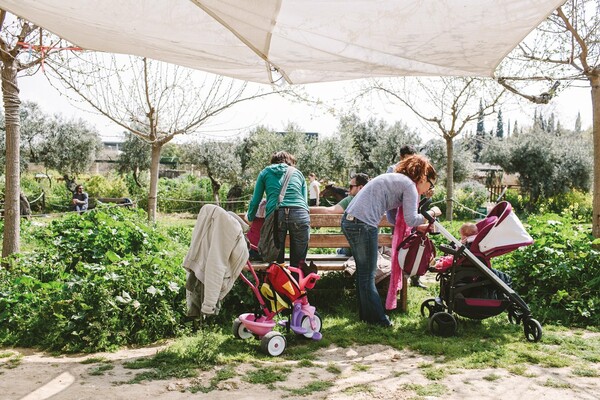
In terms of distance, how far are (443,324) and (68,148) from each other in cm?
2552

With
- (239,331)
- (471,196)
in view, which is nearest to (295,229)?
(239,331)

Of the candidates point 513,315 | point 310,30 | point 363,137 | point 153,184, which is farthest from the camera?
point 363,137

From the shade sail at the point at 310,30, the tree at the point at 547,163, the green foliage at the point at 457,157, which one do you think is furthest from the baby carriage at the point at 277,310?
the green foliage at the point at 457,157

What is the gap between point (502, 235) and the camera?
446 centimetres

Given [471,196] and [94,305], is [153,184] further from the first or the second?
[471,196]

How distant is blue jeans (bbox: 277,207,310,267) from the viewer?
480cm

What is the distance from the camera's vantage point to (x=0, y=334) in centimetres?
432

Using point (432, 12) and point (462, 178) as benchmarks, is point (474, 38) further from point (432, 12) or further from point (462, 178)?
point (462, 178)

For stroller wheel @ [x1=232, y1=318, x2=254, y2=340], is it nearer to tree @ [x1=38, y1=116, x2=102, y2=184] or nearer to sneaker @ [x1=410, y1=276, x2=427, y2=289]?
sneaker @ [x1=410, y1=276, x2=427, y2=289]

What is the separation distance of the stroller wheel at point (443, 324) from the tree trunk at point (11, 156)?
15.2 ft

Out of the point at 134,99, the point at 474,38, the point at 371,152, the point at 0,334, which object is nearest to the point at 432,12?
the point at 474,38

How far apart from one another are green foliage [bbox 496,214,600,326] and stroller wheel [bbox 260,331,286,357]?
2.74 m

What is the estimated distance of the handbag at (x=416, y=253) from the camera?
459 centimetres

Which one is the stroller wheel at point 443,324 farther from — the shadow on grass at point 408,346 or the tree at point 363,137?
the tree at point 363,137
